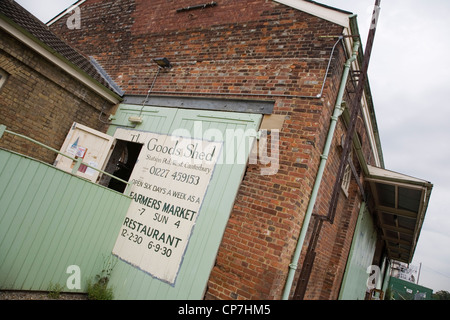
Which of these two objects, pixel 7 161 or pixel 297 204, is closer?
pixel 7 161

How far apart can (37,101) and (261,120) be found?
4.75m

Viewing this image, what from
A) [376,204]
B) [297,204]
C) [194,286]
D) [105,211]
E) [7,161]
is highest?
[376,204]

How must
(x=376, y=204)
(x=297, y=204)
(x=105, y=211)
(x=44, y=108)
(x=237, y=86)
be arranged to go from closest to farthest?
(x=297, y=204) → (x=105, y=211) → (x=237, y=86) → (x=44, y=108) → (x=376, y=204)

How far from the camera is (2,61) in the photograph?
528 cm

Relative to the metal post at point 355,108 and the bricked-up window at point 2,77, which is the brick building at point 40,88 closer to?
the bricked-up window at point 2,77

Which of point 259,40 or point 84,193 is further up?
point 259,40

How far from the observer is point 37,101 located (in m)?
5.82

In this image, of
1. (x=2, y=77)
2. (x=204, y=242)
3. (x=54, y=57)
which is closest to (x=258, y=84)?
(x=204, y=242)

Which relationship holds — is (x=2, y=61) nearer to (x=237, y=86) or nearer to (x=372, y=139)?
(x=237, y=86)

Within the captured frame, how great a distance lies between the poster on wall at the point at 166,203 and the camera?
4.75 meters

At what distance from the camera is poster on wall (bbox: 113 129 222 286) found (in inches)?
187

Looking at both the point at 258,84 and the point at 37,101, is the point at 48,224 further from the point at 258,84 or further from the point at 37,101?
the point at 258,84
